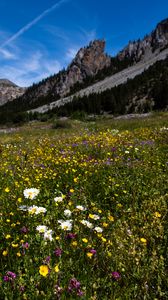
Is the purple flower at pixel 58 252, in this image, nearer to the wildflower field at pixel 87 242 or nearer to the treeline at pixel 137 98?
the wildflower field at pixel 87 242

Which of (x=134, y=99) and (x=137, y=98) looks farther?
(x=134, y=99)

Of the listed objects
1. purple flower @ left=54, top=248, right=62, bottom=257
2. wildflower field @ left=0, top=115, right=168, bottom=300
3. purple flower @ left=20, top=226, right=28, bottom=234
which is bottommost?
wildflower field @ left=0, top=115, right=168, bottom=300

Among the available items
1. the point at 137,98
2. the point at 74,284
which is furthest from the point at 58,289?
the point at 137,98

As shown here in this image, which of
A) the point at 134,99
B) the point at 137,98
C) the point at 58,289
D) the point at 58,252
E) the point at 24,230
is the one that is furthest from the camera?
the point at 134,99

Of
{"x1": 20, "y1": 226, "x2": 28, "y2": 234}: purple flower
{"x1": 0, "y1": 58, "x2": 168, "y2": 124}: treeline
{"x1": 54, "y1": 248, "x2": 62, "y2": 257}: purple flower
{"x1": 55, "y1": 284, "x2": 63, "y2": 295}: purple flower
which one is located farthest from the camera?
{"x1": 0, "y1": 58, "x2": 168, "y2": 124}: treeline

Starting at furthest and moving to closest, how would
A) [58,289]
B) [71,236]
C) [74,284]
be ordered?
[71,236]
[74,284]
[58,289]

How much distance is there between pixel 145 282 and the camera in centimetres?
319

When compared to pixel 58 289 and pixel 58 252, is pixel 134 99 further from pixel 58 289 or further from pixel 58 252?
pixel 58 289

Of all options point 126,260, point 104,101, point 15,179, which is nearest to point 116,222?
point 126,260

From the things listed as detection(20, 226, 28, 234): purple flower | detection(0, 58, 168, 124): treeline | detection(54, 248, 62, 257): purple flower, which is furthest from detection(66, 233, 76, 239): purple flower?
detection(0, 58, 168, 124): treeline

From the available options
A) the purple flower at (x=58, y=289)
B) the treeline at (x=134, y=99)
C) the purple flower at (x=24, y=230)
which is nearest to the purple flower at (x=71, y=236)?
the purple flower at (x=24, y=230)

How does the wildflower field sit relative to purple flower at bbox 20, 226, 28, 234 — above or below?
below

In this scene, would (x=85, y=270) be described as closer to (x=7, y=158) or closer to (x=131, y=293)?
(x=131, y=293)

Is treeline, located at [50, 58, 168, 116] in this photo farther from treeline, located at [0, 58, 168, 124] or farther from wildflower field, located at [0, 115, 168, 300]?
wildflower field, located at [0, 115, 168, 300]
